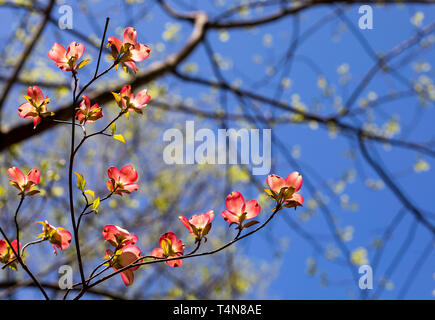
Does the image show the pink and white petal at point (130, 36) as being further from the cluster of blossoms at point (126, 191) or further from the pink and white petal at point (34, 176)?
the pink and white petal at point (34, 176)

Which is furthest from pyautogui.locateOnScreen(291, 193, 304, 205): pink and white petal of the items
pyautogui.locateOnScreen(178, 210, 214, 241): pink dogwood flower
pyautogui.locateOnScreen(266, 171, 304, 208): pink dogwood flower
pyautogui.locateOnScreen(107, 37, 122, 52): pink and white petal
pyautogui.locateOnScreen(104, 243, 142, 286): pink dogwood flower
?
pyautogui.locateOnScreen(107, 37, 122, 52): pink and white petal

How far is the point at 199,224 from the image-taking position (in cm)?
61

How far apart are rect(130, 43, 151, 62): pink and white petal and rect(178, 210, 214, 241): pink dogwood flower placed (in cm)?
27

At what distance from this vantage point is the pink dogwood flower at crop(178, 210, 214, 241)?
0.60 m

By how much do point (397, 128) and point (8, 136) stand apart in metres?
2.68

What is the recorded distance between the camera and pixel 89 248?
2.43 meters

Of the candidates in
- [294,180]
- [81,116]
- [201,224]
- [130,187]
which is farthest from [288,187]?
[81,116]

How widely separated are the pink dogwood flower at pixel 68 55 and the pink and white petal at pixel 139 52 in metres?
0.08

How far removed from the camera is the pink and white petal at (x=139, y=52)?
62 centimetres

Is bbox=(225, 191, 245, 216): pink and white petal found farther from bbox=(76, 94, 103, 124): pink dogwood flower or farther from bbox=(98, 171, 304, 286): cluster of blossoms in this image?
bbox=(76, 94, 103, 124): pink dogwood flower

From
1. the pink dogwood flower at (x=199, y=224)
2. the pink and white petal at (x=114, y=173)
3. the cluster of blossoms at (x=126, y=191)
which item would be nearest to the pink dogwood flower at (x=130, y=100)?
the cluster of blossoms at (x=126, y=191)

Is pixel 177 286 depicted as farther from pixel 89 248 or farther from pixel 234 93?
pixel 234 93
